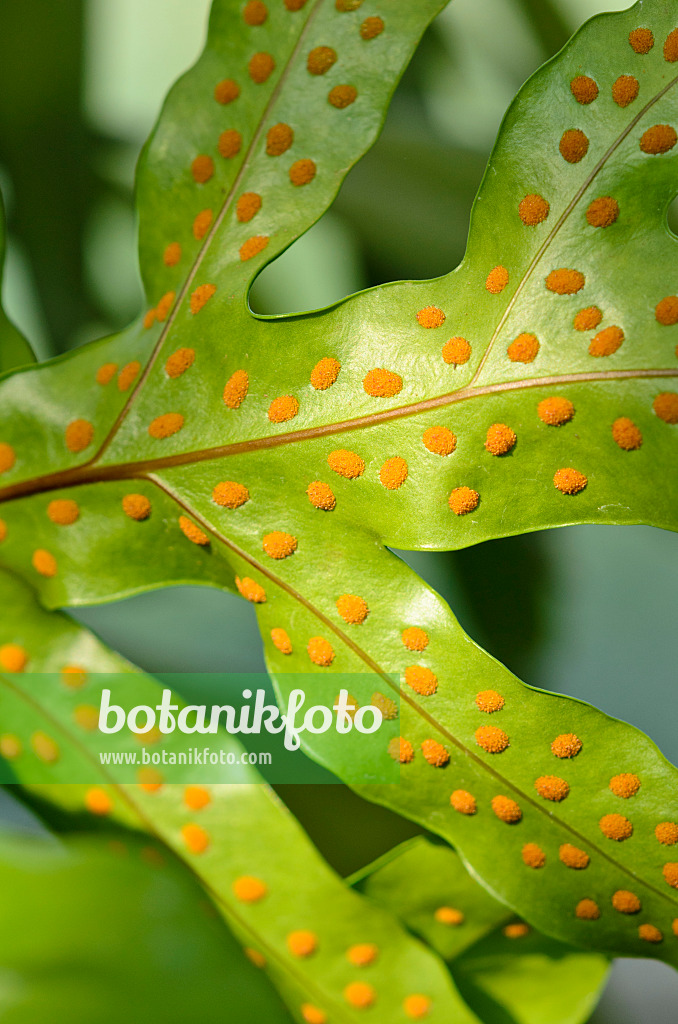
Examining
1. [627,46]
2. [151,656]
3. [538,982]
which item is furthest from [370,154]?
[538,982]

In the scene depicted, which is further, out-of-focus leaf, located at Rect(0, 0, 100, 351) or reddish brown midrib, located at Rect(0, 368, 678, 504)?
out-of-focus leaf, located at Rect(0, 0, 100, 351)

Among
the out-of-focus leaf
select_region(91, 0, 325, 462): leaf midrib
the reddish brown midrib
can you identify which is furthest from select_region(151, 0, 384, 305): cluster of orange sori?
the out-of-focus leaf

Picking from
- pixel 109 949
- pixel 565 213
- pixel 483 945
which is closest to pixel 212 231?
pixel 565 213

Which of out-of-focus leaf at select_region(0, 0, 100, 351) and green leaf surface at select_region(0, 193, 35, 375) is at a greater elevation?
out-of-focus leaf at select_region(0, 0, 100, 351)

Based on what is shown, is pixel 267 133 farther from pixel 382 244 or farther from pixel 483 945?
pixel 483 945

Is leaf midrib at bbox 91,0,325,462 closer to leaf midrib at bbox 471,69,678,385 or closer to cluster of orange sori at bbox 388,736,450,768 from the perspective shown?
leaf midrib at bbox 471,69,678,385

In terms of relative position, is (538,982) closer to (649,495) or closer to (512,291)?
(649,495)

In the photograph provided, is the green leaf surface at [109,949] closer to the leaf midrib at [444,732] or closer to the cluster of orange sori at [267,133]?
the leaf midrib at [444,732]
